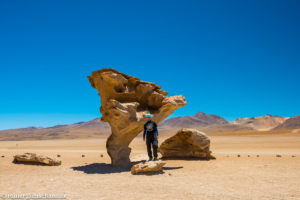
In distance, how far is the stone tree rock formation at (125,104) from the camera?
39.3 ft

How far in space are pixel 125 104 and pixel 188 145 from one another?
606 centimetres

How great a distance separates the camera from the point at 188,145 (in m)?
16.0

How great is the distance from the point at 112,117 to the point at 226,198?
709 centimetres

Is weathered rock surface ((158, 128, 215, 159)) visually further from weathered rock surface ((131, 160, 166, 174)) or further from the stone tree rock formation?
weathered rock surface ((131, 160, 166, 174))

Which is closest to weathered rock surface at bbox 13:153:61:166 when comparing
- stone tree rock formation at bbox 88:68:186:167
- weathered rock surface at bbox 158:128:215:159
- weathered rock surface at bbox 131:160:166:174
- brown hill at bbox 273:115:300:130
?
stone tree rock formation at bbox 88:68:186:167

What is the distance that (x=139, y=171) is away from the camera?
9922 mm

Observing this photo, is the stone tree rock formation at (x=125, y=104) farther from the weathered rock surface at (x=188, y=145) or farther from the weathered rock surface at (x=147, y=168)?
the weathered rock surface at (x=188, y=145)

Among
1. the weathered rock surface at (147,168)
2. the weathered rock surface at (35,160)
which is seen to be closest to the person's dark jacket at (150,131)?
the weathered rock surface at (147,168)

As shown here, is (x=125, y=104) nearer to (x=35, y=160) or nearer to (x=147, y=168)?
(x=147, y=168)

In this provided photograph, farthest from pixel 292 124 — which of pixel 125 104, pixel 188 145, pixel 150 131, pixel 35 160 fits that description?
pixel 35 160

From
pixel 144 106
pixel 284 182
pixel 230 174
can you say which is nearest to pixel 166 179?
pixel 230 174

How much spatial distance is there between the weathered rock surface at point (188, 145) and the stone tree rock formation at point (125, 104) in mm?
2877

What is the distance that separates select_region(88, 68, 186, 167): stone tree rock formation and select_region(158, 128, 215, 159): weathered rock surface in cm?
288

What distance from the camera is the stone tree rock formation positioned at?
11977 mm
